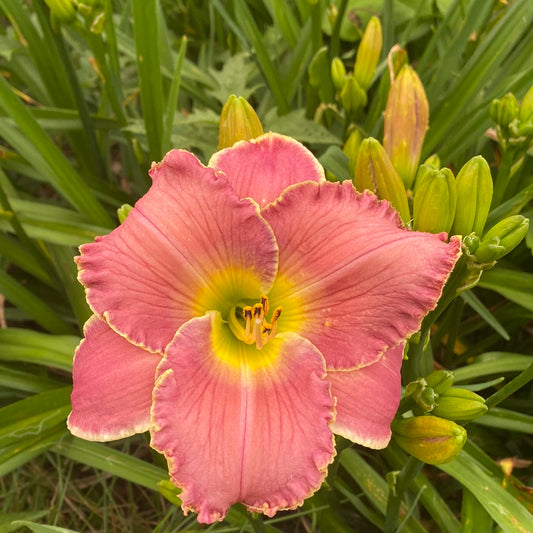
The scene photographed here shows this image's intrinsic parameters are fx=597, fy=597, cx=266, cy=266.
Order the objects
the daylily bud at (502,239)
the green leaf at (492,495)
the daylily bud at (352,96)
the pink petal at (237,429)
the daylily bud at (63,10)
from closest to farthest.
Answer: the pink petal at (237,429) → the daylily bud at (502,239) → the green leaf at (492,495) → the daylily bud at (63,10) → the daylily bud at (352,96)

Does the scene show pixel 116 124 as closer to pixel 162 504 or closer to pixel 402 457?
pixel 162 504

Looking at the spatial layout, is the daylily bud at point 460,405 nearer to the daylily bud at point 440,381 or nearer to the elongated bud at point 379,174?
the daylily bud at point 440,381

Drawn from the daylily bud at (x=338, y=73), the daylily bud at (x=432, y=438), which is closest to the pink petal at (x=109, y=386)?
the daylily bud at (x=432, y=438)

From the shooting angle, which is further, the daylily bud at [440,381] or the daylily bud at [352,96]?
the daylily bud at [352,96]

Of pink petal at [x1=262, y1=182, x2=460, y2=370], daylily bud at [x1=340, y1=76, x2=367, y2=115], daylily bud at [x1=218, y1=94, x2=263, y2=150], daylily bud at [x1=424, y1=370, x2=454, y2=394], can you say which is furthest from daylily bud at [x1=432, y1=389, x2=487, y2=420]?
daylily bud at [x1=340, y1=76, x2=367, y2=115]

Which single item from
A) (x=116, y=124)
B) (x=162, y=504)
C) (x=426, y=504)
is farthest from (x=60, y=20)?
(x=426, y=504)

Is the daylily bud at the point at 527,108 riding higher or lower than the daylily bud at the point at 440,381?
higher

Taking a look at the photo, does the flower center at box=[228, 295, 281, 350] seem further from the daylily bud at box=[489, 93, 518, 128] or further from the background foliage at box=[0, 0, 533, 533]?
the daylily bud at box=[489, 93, 518, 128]

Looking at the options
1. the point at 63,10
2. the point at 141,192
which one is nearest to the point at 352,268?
the point at 63,10

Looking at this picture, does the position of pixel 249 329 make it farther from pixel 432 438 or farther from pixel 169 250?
pixel 432 438
